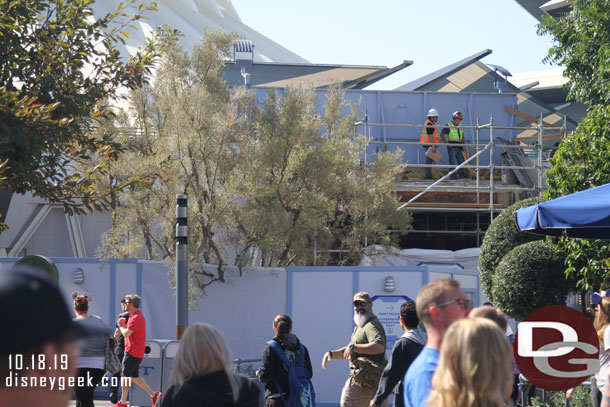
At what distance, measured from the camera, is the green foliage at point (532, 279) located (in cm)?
1257

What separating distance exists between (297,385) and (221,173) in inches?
280

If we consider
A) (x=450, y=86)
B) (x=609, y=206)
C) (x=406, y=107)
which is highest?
(x=450, y=86)

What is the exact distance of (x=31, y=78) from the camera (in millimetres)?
9266

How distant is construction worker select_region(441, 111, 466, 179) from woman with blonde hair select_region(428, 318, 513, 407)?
1837cm

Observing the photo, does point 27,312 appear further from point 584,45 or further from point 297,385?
A: point 584,45

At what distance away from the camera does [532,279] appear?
1256 centimetres

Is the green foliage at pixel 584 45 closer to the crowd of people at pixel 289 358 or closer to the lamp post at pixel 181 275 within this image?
the lamp post at pixel 181 275

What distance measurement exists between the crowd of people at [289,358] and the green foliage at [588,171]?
316 cm

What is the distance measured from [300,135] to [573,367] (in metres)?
9.15

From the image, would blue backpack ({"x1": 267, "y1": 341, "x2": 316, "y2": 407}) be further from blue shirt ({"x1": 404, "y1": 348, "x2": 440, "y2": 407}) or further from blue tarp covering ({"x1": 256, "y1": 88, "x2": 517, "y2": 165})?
blue tarp covering ({"x1": 256, "y1": 88, "x2": 517, "y2": 165})

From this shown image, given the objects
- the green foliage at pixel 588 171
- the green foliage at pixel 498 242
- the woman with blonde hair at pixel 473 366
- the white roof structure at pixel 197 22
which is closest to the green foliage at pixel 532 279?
the green foliage at pixel 498 242

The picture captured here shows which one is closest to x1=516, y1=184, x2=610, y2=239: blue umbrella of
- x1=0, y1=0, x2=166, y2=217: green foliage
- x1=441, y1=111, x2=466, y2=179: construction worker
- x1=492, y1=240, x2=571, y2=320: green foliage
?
x1=0, y1=0, x2=166, y2=217: green foliage

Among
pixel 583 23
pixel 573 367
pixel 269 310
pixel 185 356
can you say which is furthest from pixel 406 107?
pixel 185 356

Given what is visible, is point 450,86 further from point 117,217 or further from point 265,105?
point 117,217
